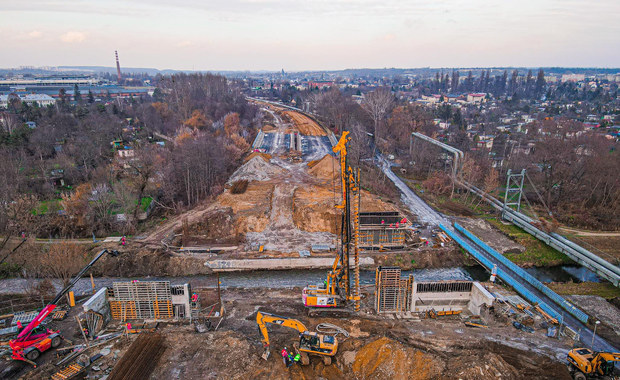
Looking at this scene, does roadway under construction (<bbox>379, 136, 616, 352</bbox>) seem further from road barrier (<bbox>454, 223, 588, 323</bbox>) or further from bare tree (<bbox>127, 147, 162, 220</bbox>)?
bare tree (<bbox>127, 147, 162, 220</bbox>)

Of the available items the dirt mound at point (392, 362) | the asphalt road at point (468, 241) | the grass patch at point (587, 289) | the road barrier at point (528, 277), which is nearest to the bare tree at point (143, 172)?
the dirt mound at point (392, 362)

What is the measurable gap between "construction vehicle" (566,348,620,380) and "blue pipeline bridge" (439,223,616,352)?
8.23 feet

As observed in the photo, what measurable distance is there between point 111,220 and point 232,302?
1492 centimetres

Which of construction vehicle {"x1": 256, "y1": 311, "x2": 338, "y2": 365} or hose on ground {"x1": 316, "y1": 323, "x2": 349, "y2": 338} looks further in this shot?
hose on ground {"x1": 316, "y1": 323, "x2": 349, "y2": 338}

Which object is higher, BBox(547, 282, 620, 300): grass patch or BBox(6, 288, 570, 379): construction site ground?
BBox(6, 288, 570, 379): construction site ground

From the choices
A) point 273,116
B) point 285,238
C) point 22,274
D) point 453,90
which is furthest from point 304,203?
point 453,90

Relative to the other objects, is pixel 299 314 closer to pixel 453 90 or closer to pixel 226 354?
pixel 226 354

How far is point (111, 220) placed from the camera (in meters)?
27.2

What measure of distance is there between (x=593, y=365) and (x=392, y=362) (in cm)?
711

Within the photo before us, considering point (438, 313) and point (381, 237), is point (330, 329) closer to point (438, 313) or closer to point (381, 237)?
point (438, 313)

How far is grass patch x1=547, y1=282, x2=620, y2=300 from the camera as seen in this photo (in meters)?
19.5

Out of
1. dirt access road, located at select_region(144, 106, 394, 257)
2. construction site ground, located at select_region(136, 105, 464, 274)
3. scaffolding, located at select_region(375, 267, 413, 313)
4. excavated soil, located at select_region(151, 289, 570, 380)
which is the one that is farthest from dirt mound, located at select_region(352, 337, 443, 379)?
dirt access road, located at select_region(144, 106, 394, 257)

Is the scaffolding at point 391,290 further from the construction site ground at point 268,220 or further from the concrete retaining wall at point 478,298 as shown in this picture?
the construction site ground at point 268,220

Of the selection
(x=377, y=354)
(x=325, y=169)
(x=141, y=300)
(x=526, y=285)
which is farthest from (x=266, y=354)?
(x=325, y=169)
